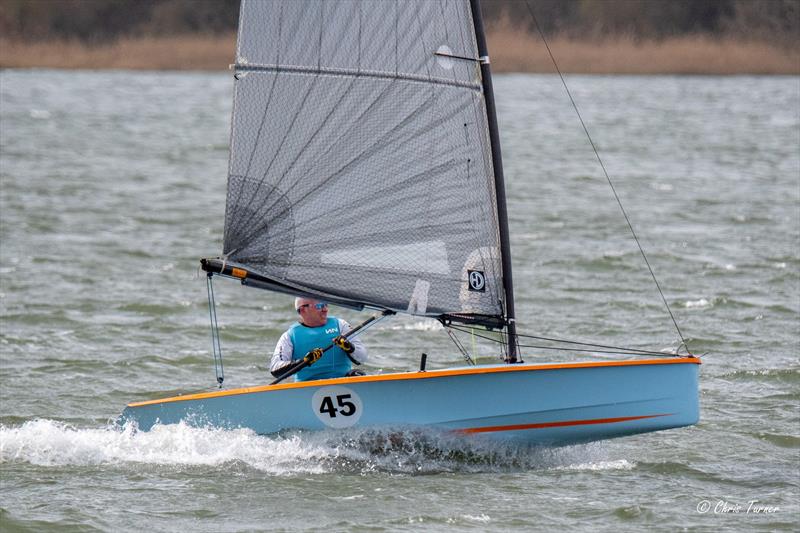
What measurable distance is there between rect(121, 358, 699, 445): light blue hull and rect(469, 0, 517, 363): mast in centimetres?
47

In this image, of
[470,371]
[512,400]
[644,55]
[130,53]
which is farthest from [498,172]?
[130,53]

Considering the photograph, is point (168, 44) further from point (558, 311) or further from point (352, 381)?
point (352, 381)

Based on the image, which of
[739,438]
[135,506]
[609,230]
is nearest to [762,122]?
[609,230]

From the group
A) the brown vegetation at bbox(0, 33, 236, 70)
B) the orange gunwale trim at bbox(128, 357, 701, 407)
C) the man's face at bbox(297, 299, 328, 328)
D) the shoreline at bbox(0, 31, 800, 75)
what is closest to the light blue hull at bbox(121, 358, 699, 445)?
the orange gunwale trim at bbox(128, 357, 701, 407)

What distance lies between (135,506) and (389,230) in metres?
2.73

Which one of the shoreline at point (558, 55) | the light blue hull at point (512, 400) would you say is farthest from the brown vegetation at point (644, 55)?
the light blue hull at point (512, 400)

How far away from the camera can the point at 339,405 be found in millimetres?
9992

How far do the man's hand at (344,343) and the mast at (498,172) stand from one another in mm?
1146

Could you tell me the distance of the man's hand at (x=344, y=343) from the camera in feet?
33.7

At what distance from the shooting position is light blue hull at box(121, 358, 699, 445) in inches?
382

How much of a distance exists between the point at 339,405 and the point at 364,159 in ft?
6.08

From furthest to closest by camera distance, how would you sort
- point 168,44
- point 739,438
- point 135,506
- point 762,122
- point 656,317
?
1. point 168,44
2. point 762,122
3. point 656,317
4. point 739,438
5. point 135,506

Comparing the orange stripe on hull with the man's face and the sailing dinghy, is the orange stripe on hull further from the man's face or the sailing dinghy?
the man's face

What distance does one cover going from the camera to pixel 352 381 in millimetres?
9898
